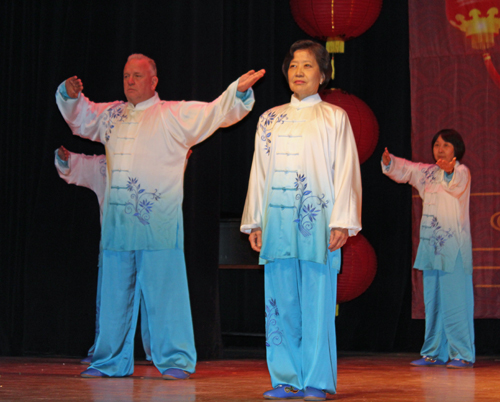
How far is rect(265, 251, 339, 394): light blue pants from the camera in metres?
2.70

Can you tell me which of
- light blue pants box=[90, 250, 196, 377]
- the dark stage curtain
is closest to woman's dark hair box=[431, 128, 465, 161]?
the dark stage curtain

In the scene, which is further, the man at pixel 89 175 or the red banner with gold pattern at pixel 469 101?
the red banner with gold pattern at pixel 469 101

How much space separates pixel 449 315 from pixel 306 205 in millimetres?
2258

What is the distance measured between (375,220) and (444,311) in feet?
3.92

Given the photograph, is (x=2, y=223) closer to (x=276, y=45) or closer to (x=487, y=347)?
(x=276, y=45)

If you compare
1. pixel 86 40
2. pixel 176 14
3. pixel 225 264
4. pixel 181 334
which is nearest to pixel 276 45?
pixel 176 14

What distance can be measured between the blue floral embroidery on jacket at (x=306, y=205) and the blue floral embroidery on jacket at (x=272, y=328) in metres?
0.31

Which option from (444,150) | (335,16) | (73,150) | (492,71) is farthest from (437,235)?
(73,150)

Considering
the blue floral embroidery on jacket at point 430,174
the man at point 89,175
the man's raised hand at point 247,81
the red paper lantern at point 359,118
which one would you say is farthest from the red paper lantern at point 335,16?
the man's raised hand at point 247,81

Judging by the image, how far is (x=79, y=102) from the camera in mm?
3564

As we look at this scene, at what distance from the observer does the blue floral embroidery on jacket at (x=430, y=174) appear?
4.83 m

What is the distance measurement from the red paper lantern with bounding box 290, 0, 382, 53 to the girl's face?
989 millimetres

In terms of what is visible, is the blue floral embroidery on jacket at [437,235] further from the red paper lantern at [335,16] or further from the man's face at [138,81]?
the man's face at [138,81]

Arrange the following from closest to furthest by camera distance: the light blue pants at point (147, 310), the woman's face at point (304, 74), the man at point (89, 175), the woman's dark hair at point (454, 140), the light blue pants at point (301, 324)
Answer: the light blue pants at point (301, 324) → the woman's face at point (304, 74) → the light blue pants at point (147, 310) → the man at point (89, 175) → the woman's dark hair at point (454, 140)
